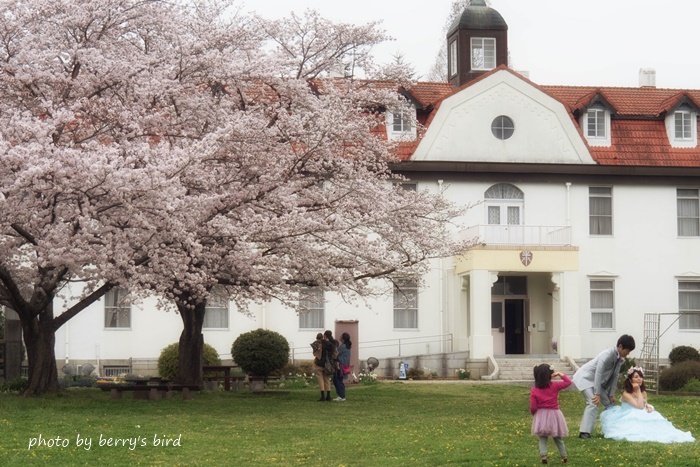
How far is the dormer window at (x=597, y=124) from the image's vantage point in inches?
1563

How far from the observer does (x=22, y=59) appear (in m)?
22.9

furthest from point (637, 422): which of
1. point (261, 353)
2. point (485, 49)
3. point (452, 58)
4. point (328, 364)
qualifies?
point (452, 58)

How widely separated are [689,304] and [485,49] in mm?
11358

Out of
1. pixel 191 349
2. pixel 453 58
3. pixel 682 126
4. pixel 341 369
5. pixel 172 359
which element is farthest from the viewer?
pixel 453 58

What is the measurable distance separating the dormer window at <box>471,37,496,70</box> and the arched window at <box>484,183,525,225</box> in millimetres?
5438

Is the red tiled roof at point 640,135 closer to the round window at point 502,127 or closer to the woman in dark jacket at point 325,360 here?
the round window at point 502,127

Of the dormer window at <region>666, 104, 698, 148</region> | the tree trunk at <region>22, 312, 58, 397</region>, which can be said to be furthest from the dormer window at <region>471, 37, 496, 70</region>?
the tree trunk at <region>22, 312, 58, 397</region>

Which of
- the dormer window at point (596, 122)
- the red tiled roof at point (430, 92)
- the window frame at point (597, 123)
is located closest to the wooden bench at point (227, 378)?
the red tiled roof at point (430, 92)

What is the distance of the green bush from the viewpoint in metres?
28.3

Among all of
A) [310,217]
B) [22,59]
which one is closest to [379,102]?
[310,217]

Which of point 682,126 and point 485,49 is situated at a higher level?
point 485,49

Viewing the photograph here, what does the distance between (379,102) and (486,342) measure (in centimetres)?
1170

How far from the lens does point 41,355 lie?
23.9 meters

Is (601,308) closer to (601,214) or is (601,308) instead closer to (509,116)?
(601,214)
